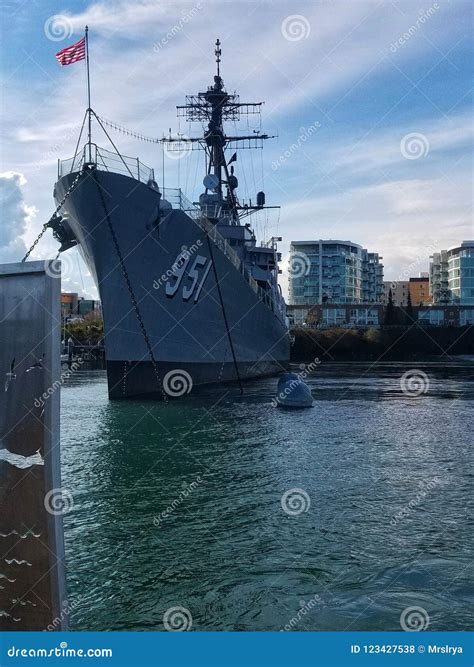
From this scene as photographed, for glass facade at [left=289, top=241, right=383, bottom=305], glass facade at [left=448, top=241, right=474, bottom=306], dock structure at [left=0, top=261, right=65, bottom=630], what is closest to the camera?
dock structure at [left=0, top=261, right=65, bottom=630]

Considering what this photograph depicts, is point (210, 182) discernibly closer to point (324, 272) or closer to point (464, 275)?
point (464, 275)

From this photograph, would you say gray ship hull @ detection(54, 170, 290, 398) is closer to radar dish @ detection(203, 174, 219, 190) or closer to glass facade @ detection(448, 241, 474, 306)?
radar dish @ detection(203, 174, 219, 190)

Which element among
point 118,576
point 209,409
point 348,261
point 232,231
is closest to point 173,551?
point 118,576

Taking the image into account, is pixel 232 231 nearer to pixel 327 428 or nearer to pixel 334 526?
pixel 327 428

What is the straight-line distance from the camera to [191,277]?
77.0ft

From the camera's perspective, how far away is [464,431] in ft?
56.7

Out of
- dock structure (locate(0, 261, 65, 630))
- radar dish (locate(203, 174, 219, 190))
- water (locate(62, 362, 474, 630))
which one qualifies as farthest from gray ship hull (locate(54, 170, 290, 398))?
dock structure (locate(0, 261, 65, 630))

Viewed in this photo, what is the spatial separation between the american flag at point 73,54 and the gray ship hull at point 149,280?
6.60 m

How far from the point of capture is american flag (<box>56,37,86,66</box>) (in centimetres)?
1394

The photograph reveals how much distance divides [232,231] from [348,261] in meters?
74.4

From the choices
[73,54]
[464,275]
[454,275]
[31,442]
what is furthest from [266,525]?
[454,275]

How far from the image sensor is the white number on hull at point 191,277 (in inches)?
894

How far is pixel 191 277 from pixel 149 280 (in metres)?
1.90

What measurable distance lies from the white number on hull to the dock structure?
19322 mm
